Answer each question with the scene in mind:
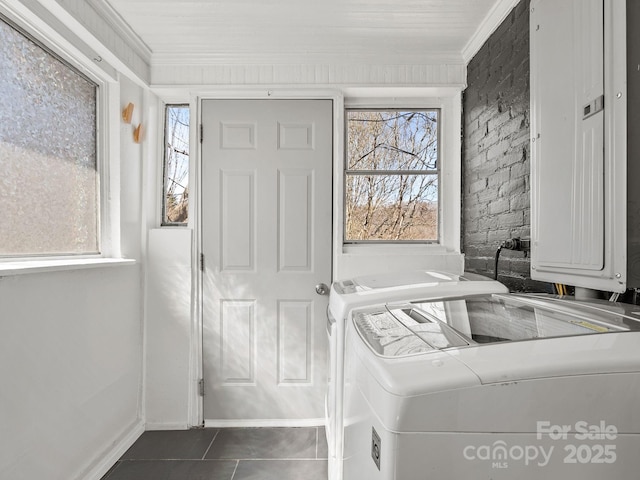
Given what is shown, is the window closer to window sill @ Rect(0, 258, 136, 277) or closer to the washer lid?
window sill @ Rect(0, 258, 136, 277)

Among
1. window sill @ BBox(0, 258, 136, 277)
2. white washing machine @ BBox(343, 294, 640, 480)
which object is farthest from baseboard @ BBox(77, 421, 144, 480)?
white washing machine @ BBox(343, 294, 640, 480)

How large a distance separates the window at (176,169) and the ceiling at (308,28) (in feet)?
1.29

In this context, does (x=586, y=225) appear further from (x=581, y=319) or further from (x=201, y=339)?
(x=201, y=339)

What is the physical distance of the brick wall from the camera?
1.85m

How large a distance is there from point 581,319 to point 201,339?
7.08 ft

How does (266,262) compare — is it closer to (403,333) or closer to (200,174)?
(200,174)

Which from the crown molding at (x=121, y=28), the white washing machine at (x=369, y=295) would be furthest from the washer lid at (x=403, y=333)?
the crown molding at (x=121, y=28)

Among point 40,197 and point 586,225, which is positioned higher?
point 40,197

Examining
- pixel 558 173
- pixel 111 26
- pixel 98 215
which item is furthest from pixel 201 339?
pixel 558 173

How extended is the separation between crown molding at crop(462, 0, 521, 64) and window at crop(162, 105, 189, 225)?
177 cm

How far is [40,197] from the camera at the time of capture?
180cm

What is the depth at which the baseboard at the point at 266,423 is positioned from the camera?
2553 millimetres

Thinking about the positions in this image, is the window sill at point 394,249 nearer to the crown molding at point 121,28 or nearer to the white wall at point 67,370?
the white wall at point 67,370

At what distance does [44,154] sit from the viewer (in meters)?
1.83
